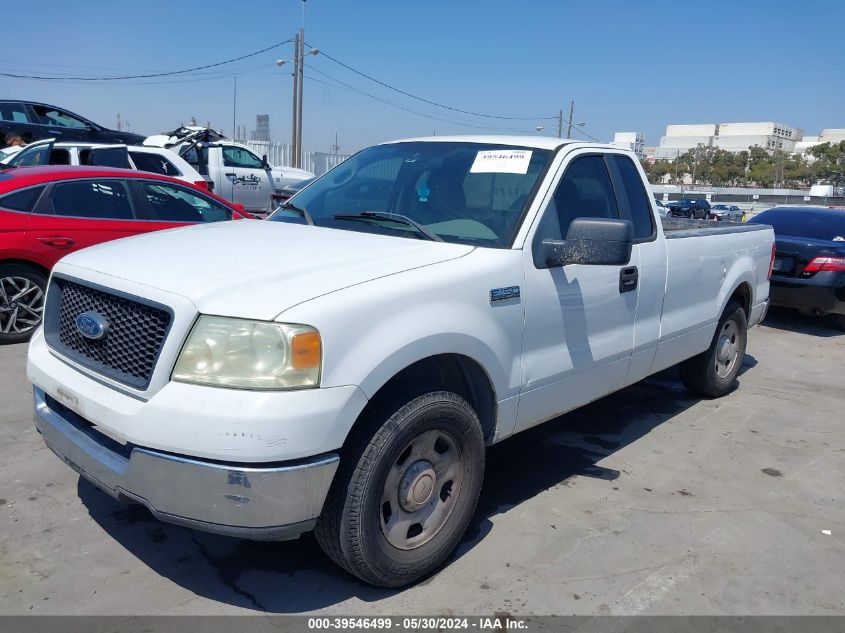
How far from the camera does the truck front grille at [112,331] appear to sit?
2.72 m

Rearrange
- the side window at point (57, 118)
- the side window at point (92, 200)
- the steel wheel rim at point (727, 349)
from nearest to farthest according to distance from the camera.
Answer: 1. the steel wheel rim at point (727, 349)
2. the side window at point (92, 200)
3. the side window at point (57, 118)

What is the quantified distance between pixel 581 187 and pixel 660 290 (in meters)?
0.95

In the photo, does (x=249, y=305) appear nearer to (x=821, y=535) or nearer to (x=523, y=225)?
(x=523, y=225)

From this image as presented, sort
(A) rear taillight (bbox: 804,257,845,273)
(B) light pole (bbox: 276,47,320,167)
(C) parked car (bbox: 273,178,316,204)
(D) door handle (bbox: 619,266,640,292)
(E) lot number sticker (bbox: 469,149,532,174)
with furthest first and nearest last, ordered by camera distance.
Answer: (B) light pole (bbox: 276,47,320,167)
(A) rear taillight (bbox: 804,257,845,273)
(C) parked car (bbox: 273,178,316,204)
(D) door handle (bbox: 619,266,640,292)
(E) lot number sticker (bbox: 469,149,532,174)

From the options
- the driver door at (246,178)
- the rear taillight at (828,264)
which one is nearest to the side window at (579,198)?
the rear taillight at (828,264)

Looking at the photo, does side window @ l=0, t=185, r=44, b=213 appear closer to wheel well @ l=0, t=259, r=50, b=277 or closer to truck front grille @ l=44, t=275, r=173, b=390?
wheel well @ l=0, t=259, r=50, b=277

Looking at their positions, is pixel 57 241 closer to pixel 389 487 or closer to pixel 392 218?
pixel 392 218

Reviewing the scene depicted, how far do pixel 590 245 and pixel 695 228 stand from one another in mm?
2785

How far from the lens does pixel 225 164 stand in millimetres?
15367

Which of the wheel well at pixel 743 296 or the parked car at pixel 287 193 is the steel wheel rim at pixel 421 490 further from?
the wheel well at pixel 743 296

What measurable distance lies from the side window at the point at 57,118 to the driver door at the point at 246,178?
3.44m

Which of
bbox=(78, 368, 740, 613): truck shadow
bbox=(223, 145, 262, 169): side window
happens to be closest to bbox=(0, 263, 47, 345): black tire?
bbox=(78, 368, 740, 613): truck shadow

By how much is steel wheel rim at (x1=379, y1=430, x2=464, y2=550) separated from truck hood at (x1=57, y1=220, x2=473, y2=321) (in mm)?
757

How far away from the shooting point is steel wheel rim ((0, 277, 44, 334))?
637 centimetres
